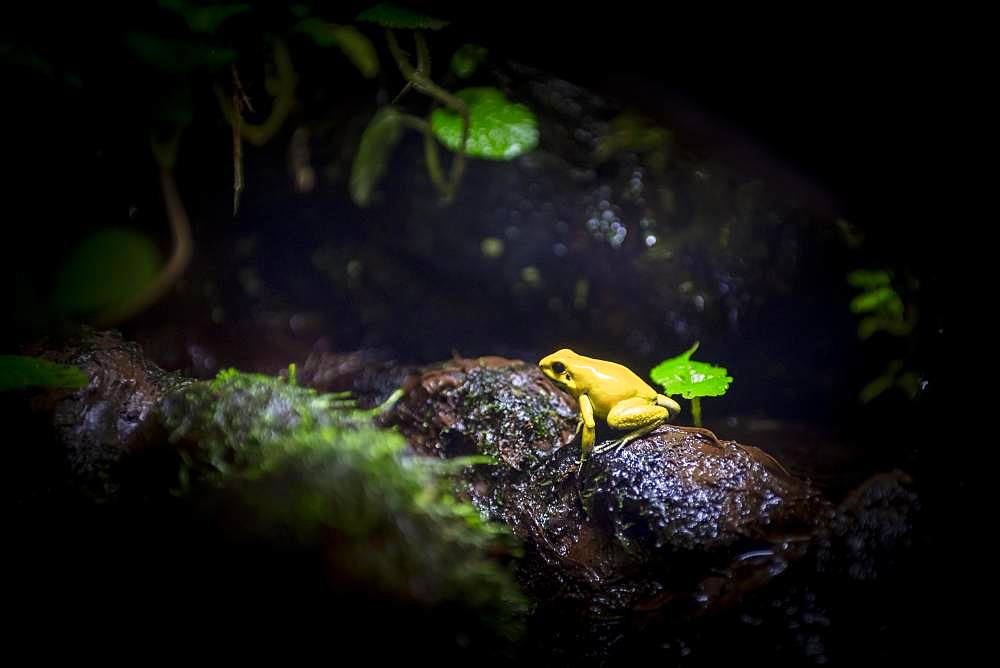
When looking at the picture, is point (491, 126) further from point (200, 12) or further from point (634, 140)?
point (200, 12)

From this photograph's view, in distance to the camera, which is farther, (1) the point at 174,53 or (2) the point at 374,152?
(2) the point at 374,152

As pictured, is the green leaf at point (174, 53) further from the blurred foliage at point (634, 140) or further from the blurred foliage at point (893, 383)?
the blurred foliage at point (893, 383)

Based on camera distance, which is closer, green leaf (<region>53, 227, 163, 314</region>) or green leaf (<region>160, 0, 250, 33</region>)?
green leaf (<region>160, 0, 250, 33</region>)

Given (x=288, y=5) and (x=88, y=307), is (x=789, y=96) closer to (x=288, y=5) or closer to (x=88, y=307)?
(x=288, y=5)

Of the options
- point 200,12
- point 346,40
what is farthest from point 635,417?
point 200,12

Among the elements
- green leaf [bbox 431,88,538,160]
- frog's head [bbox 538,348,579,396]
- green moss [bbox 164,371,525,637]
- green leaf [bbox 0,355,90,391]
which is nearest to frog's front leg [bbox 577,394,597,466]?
frog's head [bbox 538,348,579,396]

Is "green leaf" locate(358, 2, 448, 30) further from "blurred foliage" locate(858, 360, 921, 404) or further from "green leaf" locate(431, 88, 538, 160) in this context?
"blurred foliage" locate(858, 360, 921, 404)

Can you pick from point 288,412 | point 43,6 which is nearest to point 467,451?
point 288,412
